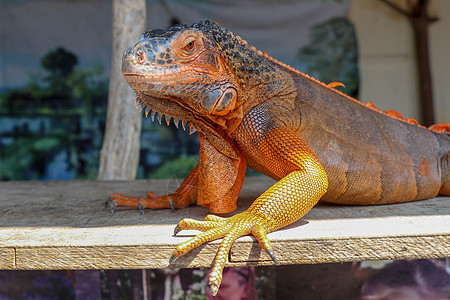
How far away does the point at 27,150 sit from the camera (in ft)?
20.4

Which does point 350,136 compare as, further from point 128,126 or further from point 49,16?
point 49,16

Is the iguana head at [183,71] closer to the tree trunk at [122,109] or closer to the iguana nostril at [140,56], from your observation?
the iguana nostril at [140,56]

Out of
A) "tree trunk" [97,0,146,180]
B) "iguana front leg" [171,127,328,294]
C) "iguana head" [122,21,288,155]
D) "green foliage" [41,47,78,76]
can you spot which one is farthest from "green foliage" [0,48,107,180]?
"iguana front leg" [171,127,328,294]

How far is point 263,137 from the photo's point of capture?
70.7 inches

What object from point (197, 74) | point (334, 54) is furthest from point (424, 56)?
point (197, 74)

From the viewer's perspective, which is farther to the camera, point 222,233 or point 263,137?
point 263,137

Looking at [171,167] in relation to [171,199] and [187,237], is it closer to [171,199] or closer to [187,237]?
[171,199]

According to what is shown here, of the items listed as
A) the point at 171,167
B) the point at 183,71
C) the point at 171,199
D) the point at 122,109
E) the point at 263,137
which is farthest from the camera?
the point at 171,167

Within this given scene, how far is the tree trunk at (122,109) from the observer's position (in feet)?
12.8

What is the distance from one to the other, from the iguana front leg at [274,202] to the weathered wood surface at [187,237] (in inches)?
1.8

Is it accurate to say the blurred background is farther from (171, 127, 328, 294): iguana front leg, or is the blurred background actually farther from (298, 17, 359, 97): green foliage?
(171, 127, 328, 294): iguana front leg

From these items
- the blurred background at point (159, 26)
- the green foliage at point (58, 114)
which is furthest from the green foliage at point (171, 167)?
the green foliage at point (58, 114)

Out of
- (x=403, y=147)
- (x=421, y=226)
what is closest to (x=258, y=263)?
(x=421, y=226)

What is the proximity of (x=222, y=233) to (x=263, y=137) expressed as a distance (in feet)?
1.68
